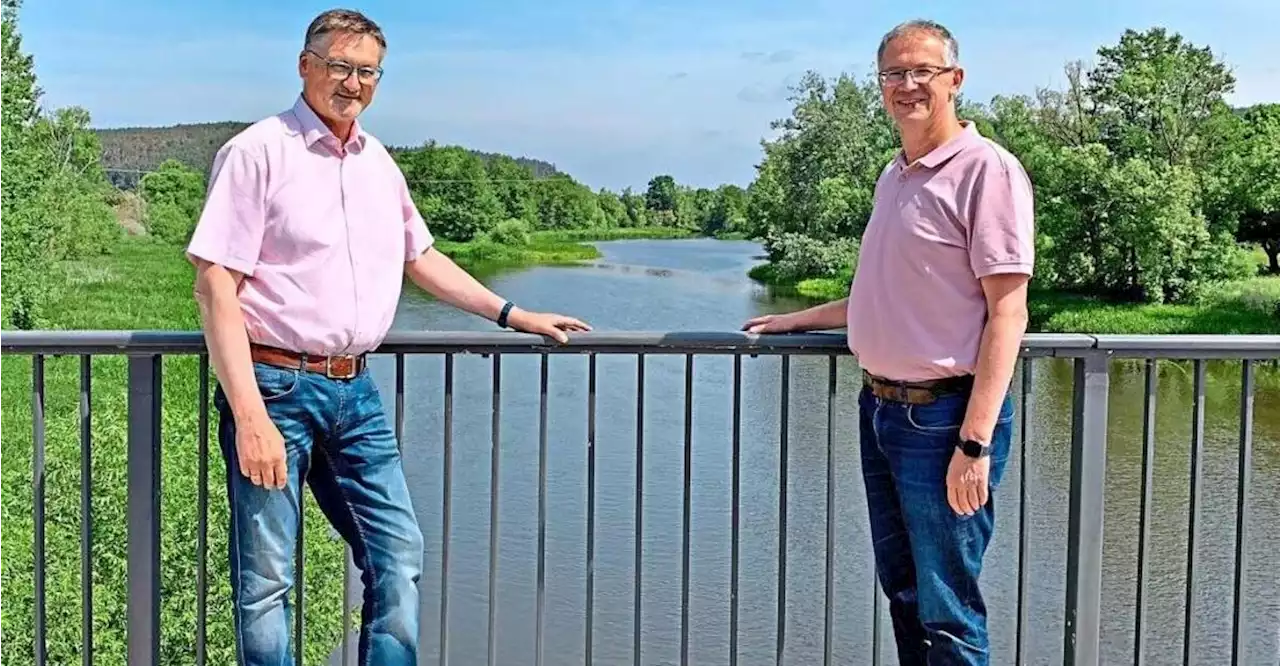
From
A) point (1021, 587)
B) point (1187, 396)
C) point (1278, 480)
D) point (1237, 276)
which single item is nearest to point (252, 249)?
point (1021, 587)

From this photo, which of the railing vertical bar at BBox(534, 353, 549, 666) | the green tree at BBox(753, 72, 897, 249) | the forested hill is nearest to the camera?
the railing vertical bar at BBox(534, 353, 549, 666)

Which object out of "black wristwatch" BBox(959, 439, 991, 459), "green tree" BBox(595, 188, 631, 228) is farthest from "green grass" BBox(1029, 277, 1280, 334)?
"green tree" BBox(595, 188, 631, 228)

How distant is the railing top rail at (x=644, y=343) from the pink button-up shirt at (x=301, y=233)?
0.28 metres

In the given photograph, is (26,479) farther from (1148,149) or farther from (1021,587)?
(1148,149)

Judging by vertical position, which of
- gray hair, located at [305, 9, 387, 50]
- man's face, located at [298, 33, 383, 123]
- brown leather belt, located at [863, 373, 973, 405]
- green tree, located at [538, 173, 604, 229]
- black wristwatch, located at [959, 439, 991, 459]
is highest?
green tree, located at [538, 173, 604, 229]

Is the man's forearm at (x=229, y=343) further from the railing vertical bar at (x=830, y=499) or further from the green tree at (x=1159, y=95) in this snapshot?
the green tree at (x=1159, y=95)

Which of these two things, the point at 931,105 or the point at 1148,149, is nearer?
the point at 931,105

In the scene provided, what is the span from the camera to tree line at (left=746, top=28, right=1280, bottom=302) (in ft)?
93.6

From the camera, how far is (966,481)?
2342 mm

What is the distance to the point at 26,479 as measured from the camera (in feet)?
38.9

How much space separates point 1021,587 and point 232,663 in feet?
25.4

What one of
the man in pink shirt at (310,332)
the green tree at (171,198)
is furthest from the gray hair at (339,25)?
the green tree at (171,198)

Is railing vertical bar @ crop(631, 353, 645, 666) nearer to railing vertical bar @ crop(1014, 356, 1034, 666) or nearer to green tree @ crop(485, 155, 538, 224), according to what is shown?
railing vertical bar @ crop(1014, 356, 1034, 666)

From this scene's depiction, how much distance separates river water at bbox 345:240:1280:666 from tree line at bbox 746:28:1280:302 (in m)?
8.20
